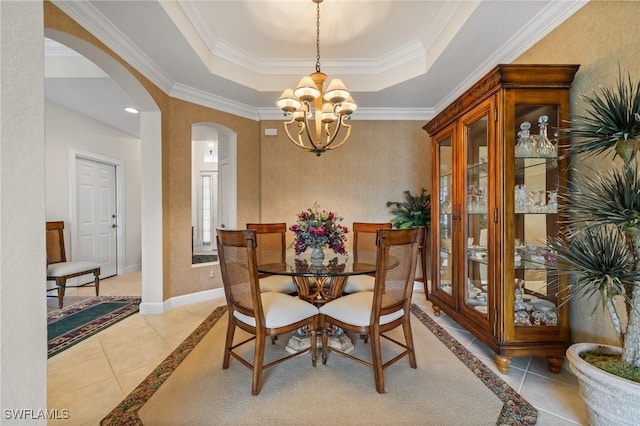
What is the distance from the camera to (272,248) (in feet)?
10.5

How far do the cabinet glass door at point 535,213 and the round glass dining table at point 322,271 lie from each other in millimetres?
1083

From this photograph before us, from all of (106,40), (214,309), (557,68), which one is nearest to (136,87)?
(106,40)

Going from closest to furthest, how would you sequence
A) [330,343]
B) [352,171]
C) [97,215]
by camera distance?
[330,343] → [352,171] → [97,215]

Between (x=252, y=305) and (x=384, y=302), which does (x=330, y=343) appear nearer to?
(x=384, y=302)

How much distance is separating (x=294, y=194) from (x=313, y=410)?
2991 mm

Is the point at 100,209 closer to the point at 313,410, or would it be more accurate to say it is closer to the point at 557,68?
the point at 313,410

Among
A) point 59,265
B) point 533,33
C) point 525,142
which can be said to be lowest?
point 59,265

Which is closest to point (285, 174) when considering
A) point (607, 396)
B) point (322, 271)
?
point (322, 271)

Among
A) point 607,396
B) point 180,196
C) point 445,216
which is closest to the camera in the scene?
point 607,396

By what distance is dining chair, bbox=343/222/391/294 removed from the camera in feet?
8.48

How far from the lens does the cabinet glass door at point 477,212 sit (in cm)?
217

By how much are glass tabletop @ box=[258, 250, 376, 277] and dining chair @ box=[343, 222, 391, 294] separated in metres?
0.17

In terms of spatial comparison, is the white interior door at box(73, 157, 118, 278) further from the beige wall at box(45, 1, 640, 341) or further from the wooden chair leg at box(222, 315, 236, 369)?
the wooden chair leg at box(222, 315, 236, 369)

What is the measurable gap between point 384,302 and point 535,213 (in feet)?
4.21
